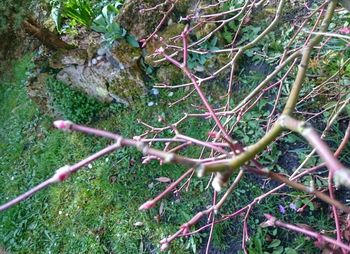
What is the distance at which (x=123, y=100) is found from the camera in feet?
9.67

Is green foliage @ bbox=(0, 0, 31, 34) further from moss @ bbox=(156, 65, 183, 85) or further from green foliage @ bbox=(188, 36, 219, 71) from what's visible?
green foliage @ bbox=(188, 36, 219, 71)

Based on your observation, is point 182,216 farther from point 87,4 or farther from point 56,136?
point 87,4

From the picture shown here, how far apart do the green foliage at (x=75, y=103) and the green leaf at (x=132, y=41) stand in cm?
51

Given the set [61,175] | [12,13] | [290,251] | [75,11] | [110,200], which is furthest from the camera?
[75,11]

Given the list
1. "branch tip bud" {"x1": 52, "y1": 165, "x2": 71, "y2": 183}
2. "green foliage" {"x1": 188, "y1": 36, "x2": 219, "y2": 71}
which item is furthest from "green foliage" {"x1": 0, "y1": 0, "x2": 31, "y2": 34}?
"branch tip bud" {"x1": 52, "y1": 165, "x2": 71, "y2": 183}

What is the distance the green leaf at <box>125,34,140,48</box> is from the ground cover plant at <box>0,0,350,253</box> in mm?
61

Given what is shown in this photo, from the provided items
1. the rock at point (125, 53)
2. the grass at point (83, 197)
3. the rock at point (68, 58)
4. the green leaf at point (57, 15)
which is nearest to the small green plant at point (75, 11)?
the green leaf at point (57, 15)

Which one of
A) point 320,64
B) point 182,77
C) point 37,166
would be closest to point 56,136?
point 37,166

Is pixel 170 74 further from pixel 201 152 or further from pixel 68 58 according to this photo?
pixel 201 152

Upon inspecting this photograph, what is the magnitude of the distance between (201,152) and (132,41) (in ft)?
4.04

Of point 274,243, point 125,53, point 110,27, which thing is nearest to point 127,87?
point 125,53

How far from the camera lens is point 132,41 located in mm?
2791

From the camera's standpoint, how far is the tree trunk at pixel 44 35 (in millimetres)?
2752

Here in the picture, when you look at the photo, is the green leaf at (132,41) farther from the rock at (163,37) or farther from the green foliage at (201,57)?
the green foliage at (201,57)
